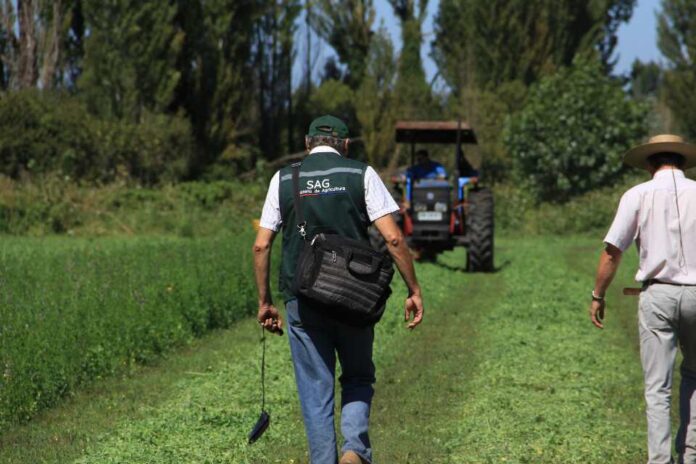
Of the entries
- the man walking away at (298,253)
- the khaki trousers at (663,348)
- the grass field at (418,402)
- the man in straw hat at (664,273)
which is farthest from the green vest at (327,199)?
the grass field at (418,402)

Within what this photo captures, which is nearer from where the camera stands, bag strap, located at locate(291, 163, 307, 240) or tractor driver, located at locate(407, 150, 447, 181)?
bag strap, located at locate(291, 163, 307, 240)

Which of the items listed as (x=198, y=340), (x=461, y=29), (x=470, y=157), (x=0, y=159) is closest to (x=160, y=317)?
(x=198, y=340)

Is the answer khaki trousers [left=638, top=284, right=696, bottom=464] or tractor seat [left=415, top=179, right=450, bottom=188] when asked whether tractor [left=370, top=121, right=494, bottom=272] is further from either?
khaki trousers [left=638, top=284, right=696, bottom=464]

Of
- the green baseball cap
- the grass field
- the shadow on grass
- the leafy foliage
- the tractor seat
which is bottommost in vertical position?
the shadow on grass

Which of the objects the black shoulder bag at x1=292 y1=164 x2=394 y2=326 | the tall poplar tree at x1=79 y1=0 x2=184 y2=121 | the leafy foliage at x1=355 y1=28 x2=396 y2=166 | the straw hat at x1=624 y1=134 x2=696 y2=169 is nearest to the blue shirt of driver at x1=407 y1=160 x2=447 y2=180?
the straw hat at x1=624 y1=134 x2=696 y2=169

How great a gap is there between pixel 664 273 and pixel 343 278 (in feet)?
6.10

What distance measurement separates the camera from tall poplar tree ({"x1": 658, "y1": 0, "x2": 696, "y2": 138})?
5284 cm

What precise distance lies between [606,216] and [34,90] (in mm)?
19720

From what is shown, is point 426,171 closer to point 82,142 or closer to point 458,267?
point 458,267

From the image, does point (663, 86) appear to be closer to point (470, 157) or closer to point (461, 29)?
point (461, 29)

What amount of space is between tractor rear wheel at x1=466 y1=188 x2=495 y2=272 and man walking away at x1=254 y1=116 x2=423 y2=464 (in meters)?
14.6

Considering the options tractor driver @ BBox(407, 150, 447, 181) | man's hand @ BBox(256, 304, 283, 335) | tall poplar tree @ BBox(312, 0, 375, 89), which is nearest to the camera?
man's hand @ BBox(256, 304, 283, 335)

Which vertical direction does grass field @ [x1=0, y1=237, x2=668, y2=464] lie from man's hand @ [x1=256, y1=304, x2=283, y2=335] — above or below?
below

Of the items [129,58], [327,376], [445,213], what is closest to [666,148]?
[327,376]
